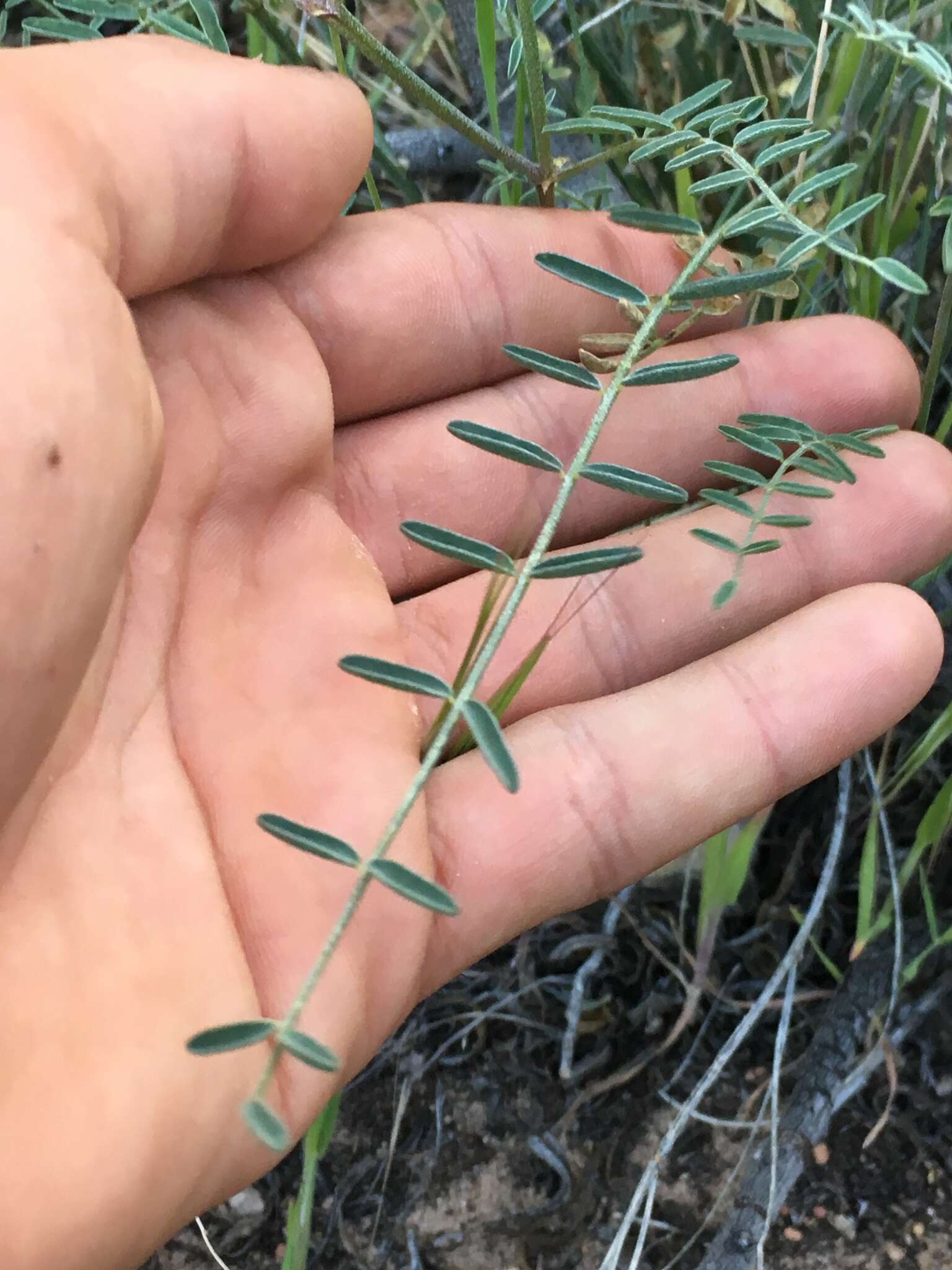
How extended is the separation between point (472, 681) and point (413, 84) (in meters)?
0.61

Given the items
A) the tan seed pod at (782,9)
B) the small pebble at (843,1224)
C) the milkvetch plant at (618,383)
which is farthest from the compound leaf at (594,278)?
the small pebble at (843,1224)

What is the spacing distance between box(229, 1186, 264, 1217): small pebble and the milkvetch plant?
2.02 feet

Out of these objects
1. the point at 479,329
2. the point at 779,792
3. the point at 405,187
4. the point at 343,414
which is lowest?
the point at 779,792

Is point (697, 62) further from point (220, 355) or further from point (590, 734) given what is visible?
point (590, 734)

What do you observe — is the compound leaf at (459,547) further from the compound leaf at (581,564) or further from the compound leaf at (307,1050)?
the compound leaf at (307,1050)

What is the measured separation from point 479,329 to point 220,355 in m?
0.34

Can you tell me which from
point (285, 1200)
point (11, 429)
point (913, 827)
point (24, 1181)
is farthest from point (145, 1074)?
point (913, 827)

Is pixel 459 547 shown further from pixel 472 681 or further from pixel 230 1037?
pixel 230 1037

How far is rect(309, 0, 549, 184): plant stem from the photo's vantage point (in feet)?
3.03

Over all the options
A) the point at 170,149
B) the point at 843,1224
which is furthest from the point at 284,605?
the point at 843,1224

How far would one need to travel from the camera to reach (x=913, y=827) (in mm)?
1407

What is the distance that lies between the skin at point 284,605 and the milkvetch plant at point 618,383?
0.19 ft

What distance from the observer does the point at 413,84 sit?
1.01 metres

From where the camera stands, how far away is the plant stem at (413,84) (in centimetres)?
92
